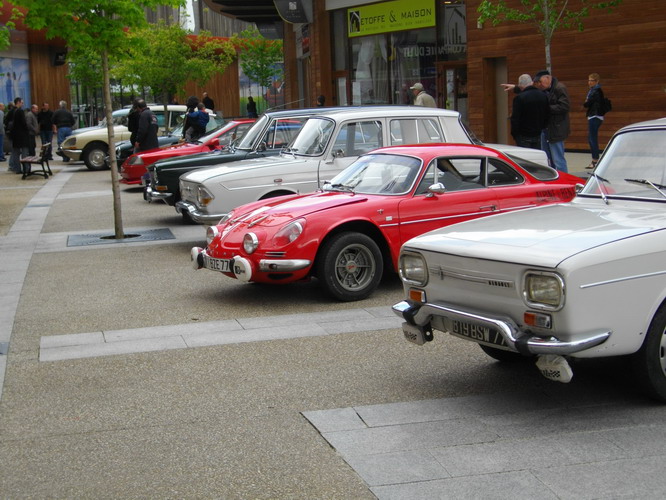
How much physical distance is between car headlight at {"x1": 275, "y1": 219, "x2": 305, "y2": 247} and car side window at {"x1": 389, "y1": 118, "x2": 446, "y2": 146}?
10.3 feet

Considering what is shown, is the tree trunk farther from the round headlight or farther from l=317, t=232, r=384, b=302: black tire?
l=317, t=232, r=384, b=302: black tire

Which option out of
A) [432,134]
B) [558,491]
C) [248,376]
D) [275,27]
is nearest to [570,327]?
[558,491]

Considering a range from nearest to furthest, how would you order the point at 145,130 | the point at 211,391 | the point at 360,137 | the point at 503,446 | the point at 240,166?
the point at 503,446 < the point at 211,391 < the point at 360,137 < the point at 240,166 < the point at 145,130

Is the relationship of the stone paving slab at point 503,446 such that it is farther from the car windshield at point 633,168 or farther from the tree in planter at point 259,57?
the tree in planter at point 259,57

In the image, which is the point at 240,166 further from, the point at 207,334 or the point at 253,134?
the point at 207,334

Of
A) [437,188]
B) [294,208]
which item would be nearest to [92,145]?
[294,208]

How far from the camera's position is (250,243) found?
8.90 meters

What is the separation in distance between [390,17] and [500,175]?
65.1 ft

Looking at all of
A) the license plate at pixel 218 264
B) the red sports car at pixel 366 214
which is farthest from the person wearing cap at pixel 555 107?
the license plate at pixel 218 264

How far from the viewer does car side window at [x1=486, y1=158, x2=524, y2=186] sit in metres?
9.57

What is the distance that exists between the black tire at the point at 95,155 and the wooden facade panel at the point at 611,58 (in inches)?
465

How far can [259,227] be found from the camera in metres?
9.07

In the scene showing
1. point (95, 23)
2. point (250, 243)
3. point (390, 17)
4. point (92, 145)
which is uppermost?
point (390, 17)

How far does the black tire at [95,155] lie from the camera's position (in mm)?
27703
